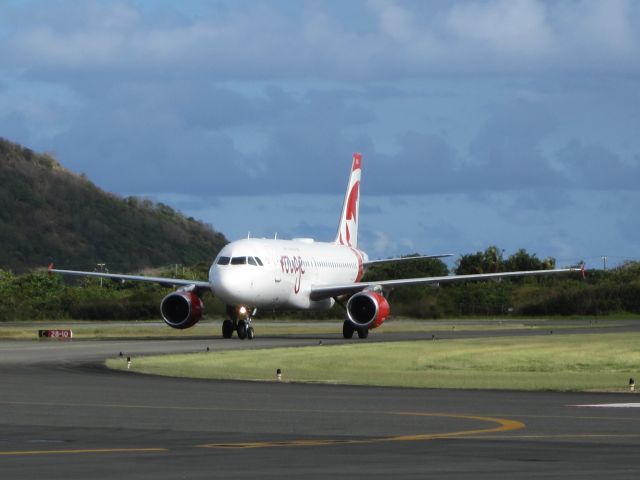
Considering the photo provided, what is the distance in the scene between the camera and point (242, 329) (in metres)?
55.6

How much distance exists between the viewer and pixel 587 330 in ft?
202

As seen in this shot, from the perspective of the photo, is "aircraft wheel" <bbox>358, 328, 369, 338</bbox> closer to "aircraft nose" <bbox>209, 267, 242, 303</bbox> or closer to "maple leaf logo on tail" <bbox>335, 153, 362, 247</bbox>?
"aircraft nose" <bbox>209, 267, 242, 303</bbox>

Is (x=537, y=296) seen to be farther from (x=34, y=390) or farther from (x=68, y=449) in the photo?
(x=68, y=449)

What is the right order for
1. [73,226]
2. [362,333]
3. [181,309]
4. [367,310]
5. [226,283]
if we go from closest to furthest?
1. [226,283]
2. [362,333]
3. [367,310]
4. [181,309]
5. [73,226]

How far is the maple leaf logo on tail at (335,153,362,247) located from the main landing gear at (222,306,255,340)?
1551 centimetres

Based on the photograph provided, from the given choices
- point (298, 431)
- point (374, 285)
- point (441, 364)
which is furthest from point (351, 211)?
point (298, 431)

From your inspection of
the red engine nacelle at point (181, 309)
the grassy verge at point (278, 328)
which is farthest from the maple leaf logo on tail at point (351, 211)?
the red engine nacelle at point (181, 309)

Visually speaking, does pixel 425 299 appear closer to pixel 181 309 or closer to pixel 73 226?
pixel 181 309

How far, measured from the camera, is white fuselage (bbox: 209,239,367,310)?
5588 cm

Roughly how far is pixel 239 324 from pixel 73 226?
99.8 m

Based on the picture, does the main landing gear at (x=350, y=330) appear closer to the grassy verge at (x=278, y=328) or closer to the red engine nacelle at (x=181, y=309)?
the grassy verge at (x=278, y=328)

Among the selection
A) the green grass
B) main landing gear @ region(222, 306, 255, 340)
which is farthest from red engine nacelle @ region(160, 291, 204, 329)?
the green grass

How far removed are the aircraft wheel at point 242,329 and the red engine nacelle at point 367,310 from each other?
4.25 m

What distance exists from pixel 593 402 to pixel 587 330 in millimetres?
35023
